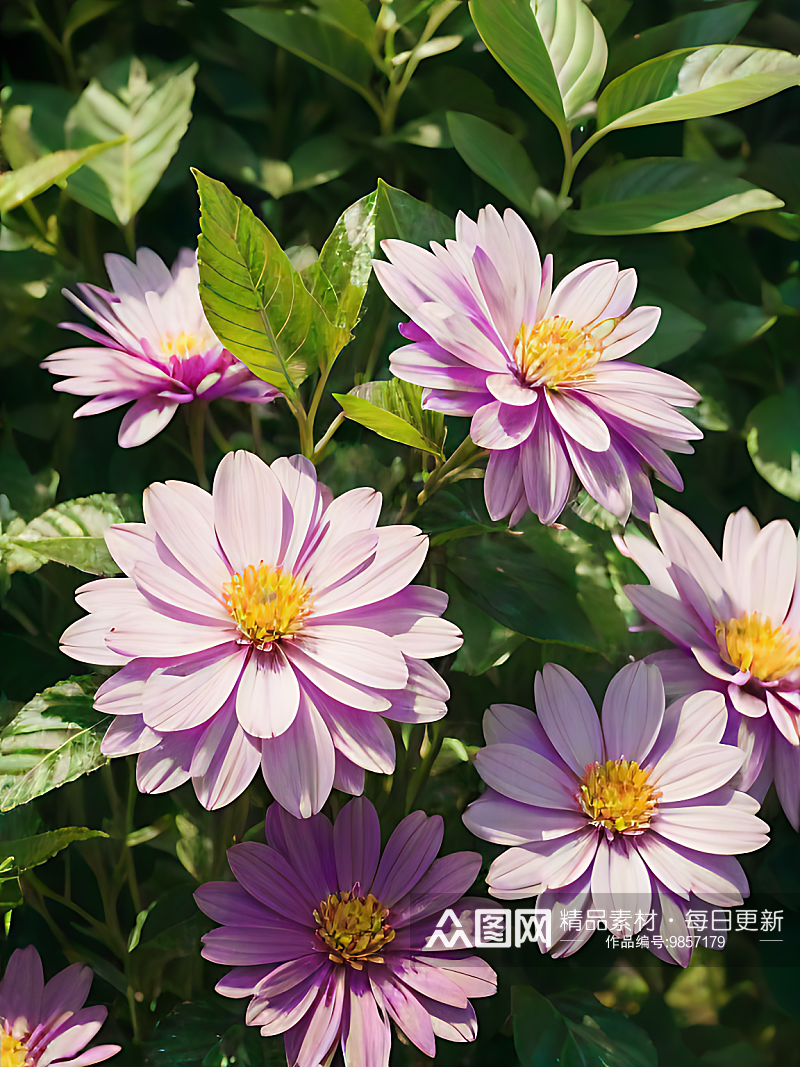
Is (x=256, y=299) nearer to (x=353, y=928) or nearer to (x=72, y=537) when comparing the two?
(x=72, y=537)

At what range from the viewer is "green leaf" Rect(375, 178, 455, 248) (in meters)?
0.36

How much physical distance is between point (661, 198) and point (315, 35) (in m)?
0.21

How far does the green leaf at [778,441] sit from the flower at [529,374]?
0.46ft

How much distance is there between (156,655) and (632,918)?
0.68 feet

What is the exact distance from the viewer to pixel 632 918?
0.30m

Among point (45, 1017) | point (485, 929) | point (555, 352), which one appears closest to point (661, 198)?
point (555, 352)

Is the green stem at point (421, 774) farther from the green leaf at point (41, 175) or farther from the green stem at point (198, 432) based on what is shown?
the green leaf at point (41, 175)

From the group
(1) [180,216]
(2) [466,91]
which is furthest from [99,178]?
(2) [466,91]

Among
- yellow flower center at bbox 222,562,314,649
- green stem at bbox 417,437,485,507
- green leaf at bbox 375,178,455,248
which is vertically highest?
green leaf at bbox 375,178,455,248

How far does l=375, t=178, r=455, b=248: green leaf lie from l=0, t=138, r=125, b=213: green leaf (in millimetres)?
136

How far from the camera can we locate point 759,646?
0.35 metres

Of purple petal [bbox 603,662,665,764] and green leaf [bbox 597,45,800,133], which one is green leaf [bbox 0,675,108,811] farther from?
green leaf [bbox 597,45,800,133]

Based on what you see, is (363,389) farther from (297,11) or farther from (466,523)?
(297,11)

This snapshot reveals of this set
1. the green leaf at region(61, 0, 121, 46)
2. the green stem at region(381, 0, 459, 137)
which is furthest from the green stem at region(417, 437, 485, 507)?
the green leaf at region(61, 0, 121, 46)
